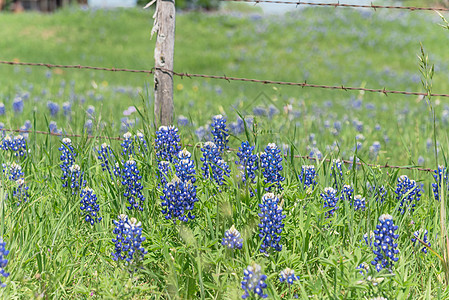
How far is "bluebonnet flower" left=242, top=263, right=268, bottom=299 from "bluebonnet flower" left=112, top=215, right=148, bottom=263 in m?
0.58

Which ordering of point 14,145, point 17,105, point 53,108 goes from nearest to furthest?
point 14,145 → point 17,105 → point 53,108

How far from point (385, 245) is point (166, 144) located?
1.55 m

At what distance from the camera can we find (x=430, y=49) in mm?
16172

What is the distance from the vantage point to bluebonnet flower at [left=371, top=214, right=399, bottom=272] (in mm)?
2408

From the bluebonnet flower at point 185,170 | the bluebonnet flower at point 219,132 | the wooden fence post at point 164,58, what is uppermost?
the wooden fence post at point 164,58

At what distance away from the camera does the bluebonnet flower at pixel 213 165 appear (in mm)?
3012

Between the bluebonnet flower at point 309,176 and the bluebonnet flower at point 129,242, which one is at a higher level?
the bluebonnet flower at point 309,176

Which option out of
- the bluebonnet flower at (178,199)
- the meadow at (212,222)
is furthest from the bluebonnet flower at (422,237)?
the bluebonnet flower at (178,199)

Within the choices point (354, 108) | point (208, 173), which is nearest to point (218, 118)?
point (208, 173)

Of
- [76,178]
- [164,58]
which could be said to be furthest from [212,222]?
[164,58]

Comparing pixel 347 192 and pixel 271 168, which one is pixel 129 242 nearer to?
pixel 271 168

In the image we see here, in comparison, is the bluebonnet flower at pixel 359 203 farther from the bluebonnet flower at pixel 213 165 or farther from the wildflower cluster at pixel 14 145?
the wildflower cluster at pixel 14 145

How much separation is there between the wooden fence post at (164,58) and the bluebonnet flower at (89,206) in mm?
909

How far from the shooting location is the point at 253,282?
2.17 meters
